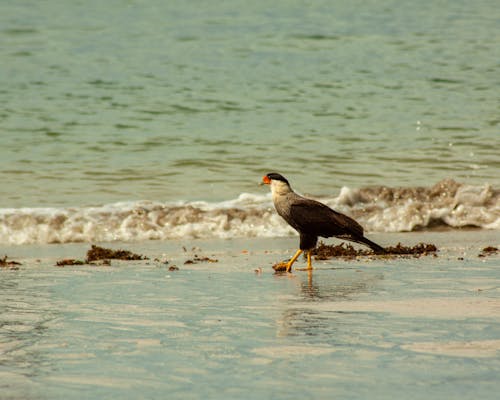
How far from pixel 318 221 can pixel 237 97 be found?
16738 mm

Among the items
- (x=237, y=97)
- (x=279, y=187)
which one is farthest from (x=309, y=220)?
(x=237, y=97)

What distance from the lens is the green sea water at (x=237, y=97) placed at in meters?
19.5

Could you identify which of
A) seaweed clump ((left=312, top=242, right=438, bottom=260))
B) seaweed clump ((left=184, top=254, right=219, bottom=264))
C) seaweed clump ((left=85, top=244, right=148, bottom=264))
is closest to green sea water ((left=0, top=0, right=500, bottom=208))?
seaweed clump ((left=85, top=244, right=148, bottom=264))

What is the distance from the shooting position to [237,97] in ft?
90.2

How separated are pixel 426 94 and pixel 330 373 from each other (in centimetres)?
Result: 2241

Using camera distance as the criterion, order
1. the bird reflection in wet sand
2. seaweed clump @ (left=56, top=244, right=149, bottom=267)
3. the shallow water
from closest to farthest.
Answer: the shallow water < the bird reflection in wet sand < seaweed clump @ (left=56, top=244, right=149, bottom=267)

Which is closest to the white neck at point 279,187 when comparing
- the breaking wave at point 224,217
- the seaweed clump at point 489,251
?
the seaweed clump at point 489,251

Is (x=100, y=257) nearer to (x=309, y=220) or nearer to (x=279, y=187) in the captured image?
(x=279, y=187)

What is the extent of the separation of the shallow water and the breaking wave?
4136mm

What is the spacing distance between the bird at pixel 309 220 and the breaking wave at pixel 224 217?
3803 mm

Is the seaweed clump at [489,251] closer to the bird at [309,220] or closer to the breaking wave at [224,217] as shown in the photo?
the bird at [309,220]

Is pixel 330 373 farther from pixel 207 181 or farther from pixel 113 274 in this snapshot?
pixel 207 181

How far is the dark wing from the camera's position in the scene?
11.0 metres

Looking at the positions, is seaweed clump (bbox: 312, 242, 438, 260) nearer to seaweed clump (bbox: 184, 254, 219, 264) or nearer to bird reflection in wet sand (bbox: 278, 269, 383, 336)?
seaweed clump (bbox: 184, 254, 219, 264)
